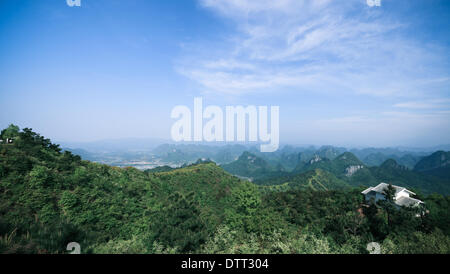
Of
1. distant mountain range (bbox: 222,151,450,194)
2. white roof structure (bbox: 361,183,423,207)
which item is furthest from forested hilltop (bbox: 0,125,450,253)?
distant mountain range (bbox: 222,151,450,194)

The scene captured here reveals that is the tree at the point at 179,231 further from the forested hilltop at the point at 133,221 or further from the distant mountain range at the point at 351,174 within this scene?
the distant mountain range at the point at 351,174

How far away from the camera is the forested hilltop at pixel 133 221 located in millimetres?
5637

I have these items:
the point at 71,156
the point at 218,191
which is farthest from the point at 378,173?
the point at 71,156

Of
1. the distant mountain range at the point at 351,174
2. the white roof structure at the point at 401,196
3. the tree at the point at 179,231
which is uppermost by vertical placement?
the tree at the point at 179,231

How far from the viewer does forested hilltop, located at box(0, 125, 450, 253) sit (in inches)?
222

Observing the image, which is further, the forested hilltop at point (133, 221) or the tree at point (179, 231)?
the tree at point (179, 231)

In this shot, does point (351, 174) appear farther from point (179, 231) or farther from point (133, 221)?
point (179, 231)

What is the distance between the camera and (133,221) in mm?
14891

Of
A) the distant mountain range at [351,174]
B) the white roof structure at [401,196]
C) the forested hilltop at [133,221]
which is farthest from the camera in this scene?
the distant mountain range at [351,174]

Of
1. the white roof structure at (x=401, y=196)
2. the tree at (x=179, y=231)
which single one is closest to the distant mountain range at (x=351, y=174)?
the white roof structure at (x=401, y=196)

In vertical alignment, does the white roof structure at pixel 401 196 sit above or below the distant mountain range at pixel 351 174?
above

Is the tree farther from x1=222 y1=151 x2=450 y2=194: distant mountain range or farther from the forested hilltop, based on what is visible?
x1=222 y1=151 x2=450 y2=194: distant mountain range
